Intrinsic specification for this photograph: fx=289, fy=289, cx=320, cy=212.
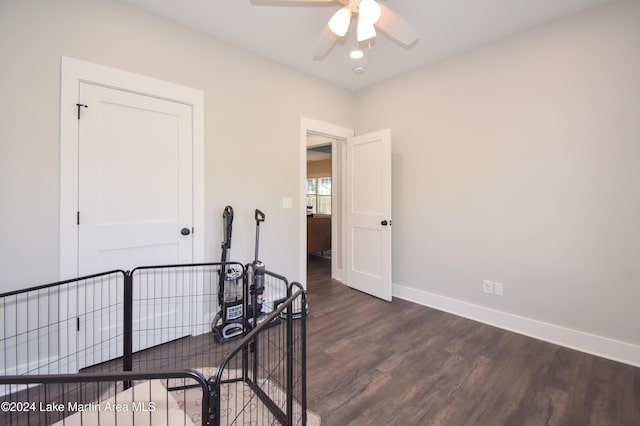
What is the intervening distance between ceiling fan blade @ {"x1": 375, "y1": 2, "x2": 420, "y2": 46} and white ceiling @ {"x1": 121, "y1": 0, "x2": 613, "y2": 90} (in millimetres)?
298

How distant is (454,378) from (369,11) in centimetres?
251

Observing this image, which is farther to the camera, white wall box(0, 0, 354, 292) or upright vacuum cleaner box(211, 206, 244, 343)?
upright vacuum cleaner box(211, 206, 244, 343)

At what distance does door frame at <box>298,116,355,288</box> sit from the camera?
3457 millimetres

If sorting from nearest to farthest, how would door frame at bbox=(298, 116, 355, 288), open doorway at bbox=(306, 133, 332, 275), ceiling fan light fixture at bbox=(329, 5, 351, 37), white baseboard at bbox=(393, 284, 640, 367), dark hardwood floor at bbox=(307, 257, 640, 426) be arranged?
dark hardwood floor at bbox=(307, 257, 640, 426) → ceiling fan light fixture at bbox=(329, 5, 351, 37) → white baseboard at bbox=(393, 284, 640, 367) → door frame at bbox=(298, 116, 355, 288) → open doorway at bbox=(306, 133, 332, 275)

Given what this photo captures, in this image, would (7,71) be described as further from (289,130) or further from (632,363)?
(632,363)

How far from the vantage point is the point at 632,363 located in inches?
86.4

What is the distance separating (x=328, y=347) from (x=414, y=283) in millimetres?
1567

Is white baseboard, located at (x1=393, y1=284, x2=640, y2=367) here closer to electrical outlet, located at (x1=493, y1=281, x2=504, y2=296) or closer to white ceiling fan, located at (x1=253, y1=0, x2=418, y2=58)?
electrical outlet, located at (x1=493, y1=281, x2=504, y2=296)

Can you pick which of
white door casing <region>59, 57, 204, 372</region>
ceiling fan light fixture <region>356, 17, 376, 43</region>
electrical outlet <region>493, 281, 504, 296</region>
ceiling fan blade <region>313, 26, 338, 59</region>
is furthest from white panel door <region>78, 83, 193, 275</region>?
electrical outlet <region>493, 281, 504, 296</region>

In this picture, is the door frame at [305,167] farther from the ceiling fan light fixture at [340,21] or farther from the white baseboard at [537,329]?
the ceiling fan light fixture at [340,21]

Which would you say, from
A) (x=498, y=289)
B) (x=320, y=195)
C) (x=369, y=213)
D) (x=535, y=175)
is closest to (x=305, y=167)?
(x=369, y=213)

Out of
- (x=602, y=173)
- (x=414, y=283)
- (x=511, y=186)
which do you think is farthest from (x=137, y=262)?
(x=602, y=173)

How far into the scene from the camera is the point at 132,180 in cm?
232

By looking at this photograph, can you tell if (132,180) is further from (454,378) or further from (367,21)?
(454,378)
